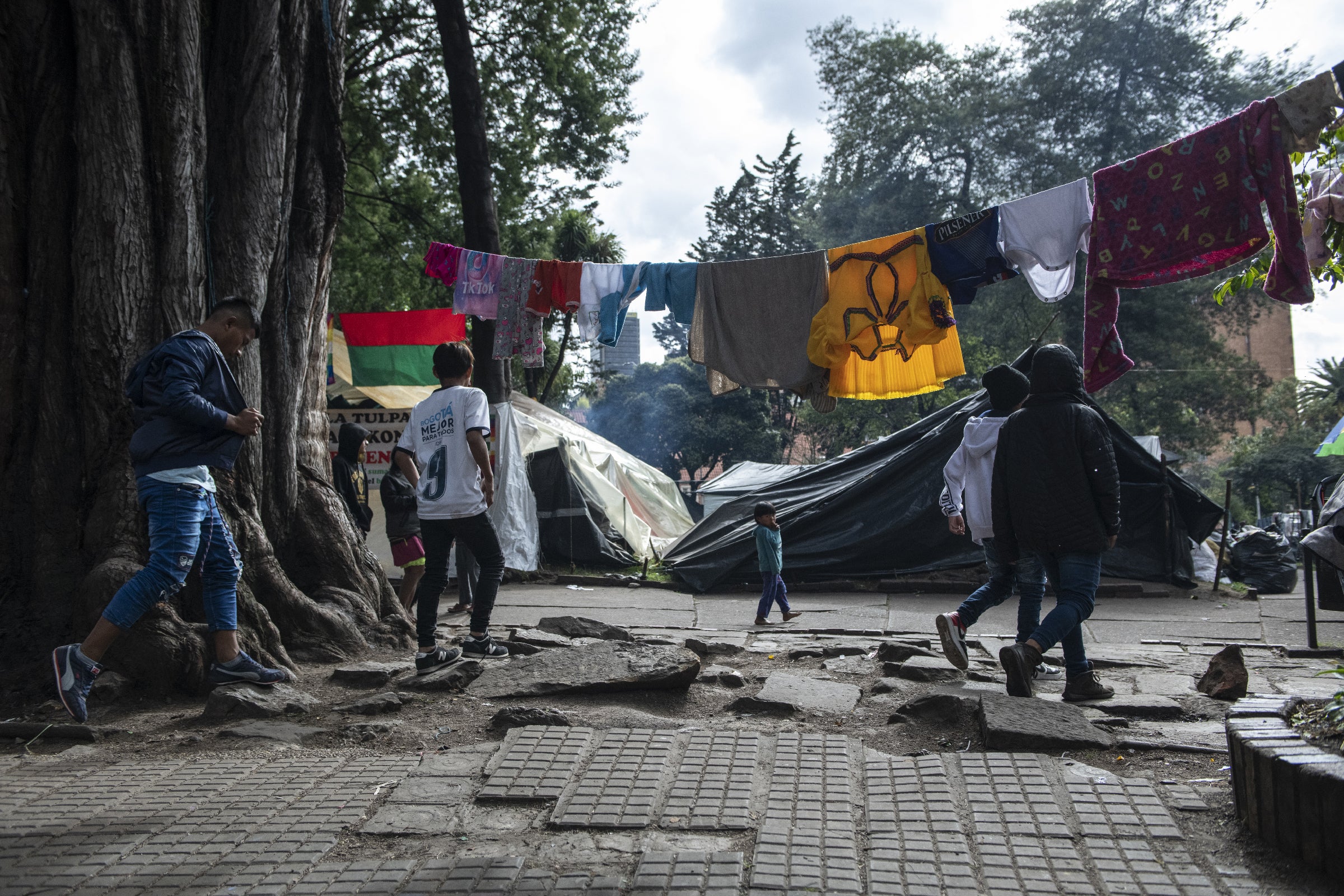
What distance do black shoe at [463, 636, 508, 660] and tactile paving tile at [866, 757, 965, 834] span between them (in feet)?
7.89

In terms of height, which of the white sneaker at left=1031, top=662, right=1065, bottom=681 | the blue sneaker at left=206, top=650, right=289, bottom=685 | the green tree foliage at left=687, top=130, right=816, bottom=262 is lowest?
the white sneaker at left=1031, top=662, right=1065, bottom=681

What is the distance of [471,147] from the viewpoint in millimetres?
9609

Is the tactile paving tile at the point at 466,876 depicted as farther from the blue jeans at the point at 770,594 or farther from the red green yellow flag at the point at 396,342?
the red green yellow flag at the point at 396,342

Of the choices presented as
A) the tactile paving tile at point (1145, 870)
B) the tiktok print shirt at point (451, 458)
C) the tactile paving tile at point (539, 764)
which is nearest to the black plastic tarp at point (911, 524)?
the tiktok print shirt at point (451, 458)

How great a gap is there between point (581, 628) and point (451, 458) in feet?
6.08

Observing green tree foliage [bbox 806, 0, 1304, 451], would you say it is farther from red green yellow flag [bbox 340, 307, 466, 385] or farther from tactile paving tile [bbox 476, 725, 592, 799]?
tactile paving tile [bbox 476, 725, 592, 799]

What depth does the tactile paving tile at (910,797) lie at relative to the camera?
107 inches

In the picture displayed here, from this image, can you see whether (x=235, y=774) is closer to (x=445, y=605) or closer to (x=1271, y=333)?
(x=445, y=605)

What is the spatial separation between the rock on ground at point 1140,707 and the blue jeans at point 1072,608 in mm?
179

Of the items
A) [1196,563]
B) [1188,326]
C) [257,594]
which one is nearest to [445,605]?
[257,594]

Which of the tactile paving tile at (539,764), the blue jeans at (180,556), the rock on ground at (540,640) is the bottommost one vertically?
the tactile paving tile at (539,764)

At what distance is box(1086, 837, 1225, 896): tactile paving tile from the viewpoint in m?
2.28

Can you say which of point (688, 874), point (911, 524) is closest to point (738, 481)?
point (911, 524)

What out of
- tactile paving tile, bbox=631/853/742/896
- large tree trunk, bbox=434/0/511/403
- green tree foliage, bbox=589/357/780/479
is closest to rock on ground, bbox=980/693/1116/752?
tactile paving tile, bbox=631/853/742/896
